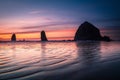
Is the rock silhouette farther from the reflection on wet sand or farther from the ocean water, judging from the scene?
the ocean water

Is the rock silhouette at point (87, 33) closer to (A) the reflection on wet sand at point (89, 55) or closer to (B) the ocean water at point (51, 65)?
(A) the reflection on wet sand at point (89, 55)

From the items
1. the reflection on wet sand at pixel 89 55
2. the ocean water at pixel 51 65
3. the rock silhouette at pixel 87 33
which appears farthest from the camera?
the rock silhouette at pixel 87 33

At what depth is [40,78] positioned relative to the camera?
418cm

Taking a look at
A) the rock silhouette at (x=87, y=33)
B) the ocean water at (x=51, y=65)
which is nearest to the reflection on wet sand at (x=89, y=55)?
the ocean water at (x=51, y=65)

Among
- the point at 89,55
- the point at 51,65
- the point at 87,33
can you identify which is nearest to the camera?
the point at 51,65

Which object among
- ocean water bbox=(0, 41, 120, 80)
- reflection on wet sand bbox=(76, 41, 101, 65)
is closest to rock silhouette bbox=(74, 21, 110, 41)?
reflection on wet sand bbox=(76, 41, 101, 65)

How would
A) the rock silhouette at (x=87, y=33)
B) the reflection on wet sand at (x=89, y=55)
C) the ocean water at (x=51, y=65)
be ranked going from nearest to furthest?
the ocean water at (x=51, y=65)
the reflection on wet sand at (x=89, y=55)
the rock silhouette at (x=87, y=33)

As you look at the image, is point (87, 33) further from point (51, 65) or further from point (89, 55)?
point (51, 65)

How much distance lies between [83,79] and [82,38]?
169 meters

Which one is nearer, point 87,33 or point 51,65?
point 51,65

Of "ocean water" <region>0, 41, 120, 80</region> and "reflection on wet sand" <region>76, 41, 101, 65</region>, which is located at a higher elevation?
"ocean water" <region>0, 41, 120, 80</region>

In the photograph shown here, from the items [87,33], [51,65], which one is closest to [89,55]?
[51,65]

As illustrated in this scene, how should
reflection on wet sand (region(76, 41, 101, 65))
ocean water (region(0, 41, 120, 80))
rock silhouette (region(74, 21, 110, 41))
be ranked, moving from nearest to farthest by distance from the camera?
ocean water (region(0, 41, 120, 80)), reflection on wet sand (region(76, 41, 101, 65)), rock silhouette (region(74, 21, 110, 41))

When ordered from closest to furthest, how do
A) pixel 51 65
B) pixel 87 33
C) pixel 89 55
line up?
1. pixel 51 65
2. pixel 89 55
3. pixel 87 33
